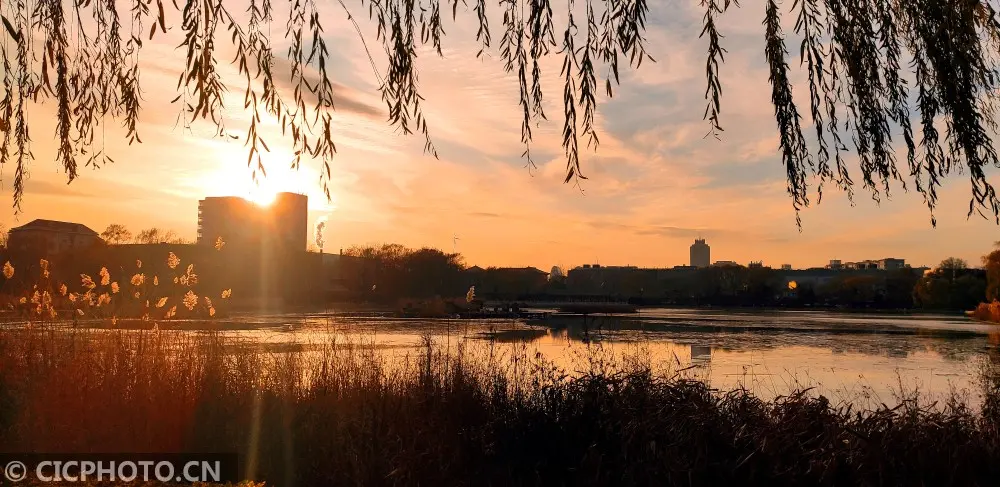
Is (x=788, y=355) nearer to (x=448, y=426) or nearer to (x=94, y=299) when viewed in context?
(x=448, y=426)

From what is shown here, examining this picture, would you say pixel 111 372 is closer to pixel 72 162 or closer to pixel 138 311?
pixel 138 311

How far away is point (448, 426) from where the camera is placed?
313 inches

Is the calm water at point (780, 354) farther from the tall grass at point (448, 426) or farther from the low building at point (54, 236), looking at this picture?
the low building at point (54, 236)

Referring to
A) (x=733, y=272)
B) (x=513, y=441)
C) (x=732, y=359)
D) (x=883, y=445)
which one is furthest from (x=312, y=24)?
(x=733, y=272)

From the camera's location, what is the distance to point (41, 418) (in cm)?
694

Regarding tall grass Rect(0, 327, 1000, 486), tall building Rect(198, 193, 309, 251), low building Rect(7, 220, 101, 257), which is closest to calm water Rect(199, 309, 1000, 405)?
A: tall grass Rect(0, 327, 1000, 486)

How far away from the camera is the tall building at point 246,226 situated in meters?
9.51

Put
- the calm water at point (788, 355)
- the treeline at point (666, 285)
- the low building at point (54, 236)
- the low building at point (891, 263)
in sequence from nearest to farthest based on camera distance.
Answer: the calm water at point (788, 355) → the low building at point (54, 236) → the treeline at point (666, 285) → the low building at point (891, 263)

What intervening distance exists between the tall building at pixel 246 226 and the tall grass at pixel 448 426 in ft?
7.00

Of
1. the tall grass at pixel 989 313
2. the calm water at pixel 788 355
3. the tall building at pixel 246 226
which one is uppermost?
the tall building at pixel 246 226

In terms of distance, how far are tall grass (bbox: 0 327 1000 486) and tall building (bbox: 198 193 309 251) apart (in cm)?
213

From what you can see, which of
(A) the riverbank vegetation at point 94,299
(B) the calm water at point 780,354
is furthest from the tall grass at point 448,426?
(B) the calm water at point 780,354

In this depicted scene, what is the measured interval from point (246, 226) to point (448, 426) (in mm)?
18576

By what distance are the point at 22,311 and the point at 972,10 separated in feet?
36.4
